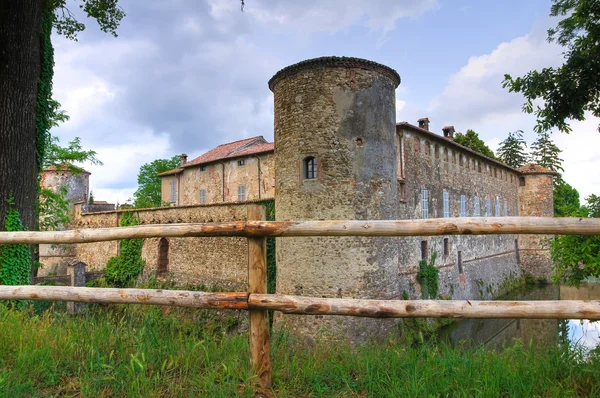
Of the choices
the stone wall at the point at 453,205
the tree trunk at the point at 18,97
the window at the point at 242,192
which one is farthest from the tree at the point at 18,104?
the window at the point at 242,192

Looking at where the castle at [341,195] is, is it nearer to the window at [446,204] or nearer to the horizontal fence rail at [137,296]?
the window at [446,204]

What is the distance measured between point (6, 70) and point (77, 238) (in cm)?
420

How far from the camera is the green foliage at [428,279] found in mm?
17016

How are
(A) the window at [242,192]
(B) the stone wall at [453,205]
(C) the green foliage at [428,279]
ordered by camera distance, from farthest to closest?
(A) the window at [242,192]
(B) the stone wall at [453,205]
(C) the green foliage at [428,279]

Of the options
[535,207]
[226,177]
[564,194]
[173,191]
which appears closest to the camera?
[226,177]

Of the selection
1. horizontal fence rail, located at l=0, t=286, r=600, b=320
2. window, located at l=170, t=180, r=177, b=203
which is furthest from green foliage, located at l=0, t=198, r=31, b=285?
window, located at l=170, t=180, r=177, b=203

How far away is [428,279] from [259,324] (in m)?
15.7

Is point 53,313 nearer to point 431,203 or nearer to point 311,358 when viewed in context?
point 311,358

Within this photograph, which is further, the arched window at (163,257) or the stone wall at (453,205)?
the arched window at (163,257)

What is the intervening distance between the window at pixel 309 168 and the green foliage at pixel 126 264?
37.5ft

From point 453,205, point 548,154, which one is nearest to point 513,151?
point 548,154

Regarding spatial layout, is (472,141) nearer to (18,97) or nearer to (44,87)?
(44,87)

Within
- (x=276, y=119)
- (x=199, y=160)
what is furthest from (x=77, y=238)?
(x=199, y=160)

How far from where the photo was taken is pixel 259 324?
3.04m
